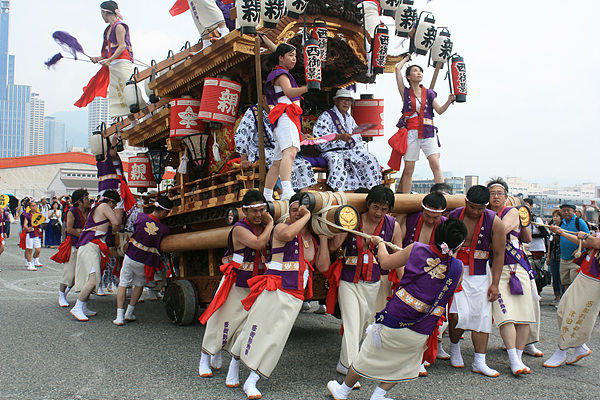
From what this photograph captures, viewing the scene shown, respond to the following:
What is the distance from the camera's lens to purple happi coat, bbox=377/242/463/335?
10.6 feet

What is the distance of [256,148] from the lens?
18.5 feet

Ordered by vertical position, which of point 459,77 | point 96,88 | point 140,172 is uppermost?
point 96,88

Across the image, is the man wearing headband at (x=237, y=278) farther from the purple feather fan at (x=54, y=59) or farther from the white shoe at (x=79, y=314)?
the purple feather fan at (x=54, y=59)

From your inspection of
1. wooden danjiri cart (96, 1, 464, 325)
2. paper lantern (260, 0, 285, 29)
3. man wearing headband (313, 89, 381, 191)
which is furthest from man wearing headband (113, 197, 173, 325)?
paper lantern (260, 0, 285, 29)

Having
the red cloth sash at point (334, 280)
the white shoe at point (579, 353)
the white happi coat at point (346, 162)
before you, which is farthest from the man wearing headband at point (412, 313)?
the white happi coat at point (346, 162)

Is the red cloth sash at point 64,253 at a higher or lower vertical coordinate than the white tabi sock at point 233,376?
higher

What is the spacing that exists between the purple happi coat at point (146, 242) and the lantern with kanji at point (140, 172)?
112 inches

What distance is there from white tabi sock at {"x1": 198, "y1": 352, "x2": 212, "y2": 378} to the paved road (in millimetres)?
58

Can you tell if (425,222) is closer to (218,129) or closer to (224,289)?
(224,289)

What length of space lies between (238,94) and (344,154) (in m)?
1.51

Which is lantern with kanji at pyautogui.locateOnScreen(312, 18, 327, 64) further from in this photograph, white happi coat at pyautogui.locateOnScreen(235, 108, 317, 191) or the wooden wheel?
the wooden wheel

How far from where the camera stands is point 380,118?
23.3 ft

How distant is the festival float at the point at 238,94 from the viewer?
509cm

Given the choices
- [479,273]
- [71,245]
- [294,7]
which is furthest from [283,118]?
[71,245]
